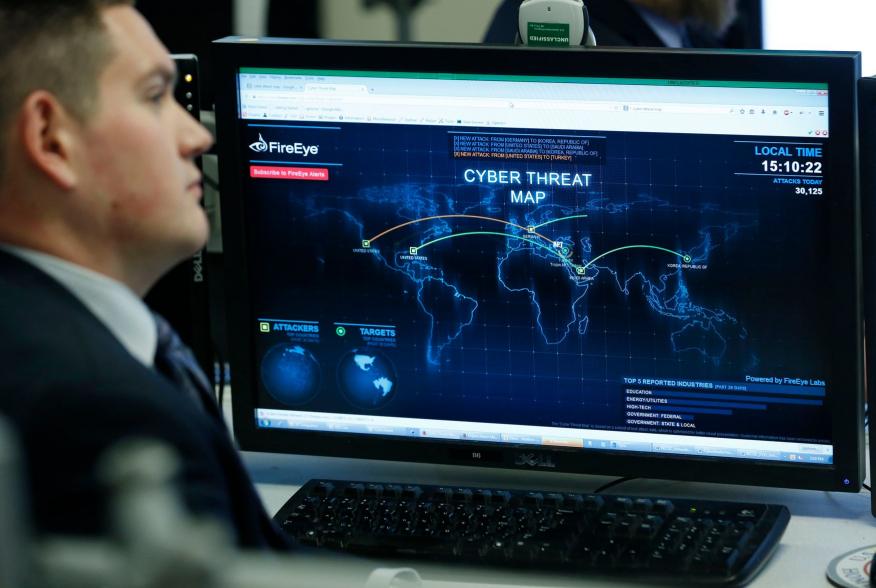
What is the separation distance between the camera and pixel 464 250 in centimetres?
144

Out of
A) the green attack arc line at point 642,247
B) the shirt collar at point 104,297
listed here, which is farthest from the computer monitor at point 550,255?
the shirt collar at point 104,297

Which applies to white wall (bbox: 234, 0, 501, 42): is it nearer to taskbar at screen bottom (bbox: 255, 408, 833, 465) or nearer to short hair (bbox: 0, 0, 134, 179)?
taskbar at screen bottom (bbox: 255, 408, 833, 465)

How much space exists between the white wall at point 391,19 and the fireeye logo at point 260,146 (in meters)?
2.98

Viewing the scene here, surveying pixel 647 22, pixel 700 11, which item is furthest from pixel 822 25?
pixel 647 22

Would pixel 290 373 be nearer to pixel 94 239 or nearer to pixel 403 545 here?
pixel 403 545

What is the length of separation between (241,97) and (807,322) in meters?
0.66

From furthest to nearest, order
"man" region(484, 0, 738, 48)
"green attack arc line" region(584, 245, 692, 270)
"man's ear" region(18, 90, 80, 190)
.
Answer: "man" region(484, 0, 738, 48)
"green attack arc line" region(584, 245, 692, 270)
"man's ear" region(18, 90, 80, 190)

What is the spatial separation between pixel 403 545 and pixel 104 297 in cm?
45

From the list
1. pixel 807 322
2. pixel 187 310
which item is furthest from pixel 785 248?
pixel 187 310

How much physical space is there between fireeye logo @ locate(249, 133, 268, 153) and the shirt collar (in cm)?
45

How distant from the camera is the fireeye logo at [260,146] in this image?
4.85 ft

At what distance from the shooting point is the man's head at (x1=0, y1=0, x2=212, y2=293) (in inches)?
39.8

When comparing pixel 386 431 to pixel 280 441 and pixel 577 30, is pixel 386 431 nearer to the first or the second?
pixel 280 441

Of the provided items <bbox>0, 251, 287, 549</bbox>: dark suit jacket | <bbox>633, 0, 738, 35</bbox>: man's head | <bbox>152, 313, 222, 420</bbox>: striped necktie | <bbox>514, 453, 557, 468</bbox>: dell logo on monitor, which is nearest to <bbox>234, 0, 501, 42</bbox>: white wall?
<bbox>633, 0, 738, 35</bbox>: man's head
